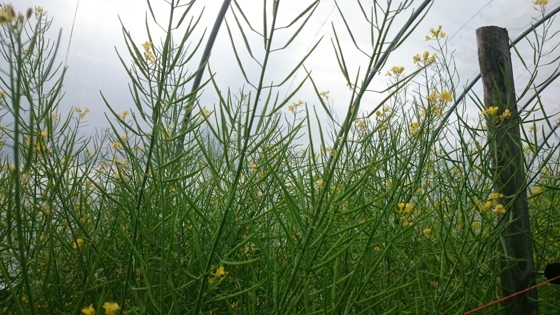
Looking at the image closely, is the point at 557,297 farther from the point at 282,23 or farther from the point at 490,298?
the point at 282,23

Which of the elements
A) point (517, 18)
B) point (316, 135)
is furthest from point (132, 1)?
point (517, 18)

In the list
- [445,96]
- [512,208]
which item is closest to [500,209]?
[512,208]

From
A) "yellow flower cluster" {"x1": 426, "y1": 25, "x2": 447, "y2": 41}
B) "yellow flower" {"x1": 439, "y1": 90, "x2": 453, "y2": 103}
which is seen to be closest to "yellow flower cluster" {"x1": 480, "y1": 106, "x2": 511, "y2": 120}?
"yellow flower" {"x1": 439, "y1": 90, "x2": 453, "y2": 103}

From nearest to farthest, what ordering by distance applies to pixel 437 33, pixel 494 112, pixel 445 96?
pixel 445 96 → pixel 494 112 → pixel 437 33

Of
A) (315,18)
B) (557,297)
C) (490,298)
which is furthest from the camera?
(315,18)

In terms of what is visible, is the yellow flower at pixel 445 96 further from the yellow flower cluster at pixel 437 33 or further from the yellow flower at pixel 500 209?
the yellow flower cluster at pixel 437 33

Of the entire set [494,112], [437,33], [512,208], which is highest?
[437,33]

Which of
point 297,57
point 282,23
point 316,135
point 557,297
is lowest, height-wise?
point 557,297

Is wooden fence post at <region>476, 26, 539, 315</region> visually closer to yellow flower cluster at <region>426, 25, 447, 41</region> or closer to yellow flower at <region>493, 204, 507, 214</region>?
yellow flower at <region>493, 204, 507, 214</region>

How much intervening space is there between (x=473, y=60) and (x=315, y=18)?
4.47 feet

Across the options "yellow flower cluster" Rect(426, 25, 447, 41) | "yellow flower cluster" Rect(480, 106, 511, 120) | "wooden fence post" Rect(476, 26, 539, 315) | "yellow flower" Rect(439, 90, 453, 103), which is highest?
"yellow flower cluster" Rect(426, 25, 447, 41)

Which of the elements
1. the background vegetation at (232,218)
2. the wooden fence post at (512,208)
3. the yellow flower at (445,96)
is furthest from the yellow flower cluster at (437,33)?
the yellow flower at (445,96)

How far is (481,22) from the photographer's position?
3.69 m

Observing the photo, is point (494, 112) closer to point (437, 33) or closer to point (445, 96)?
point (445, 96)
